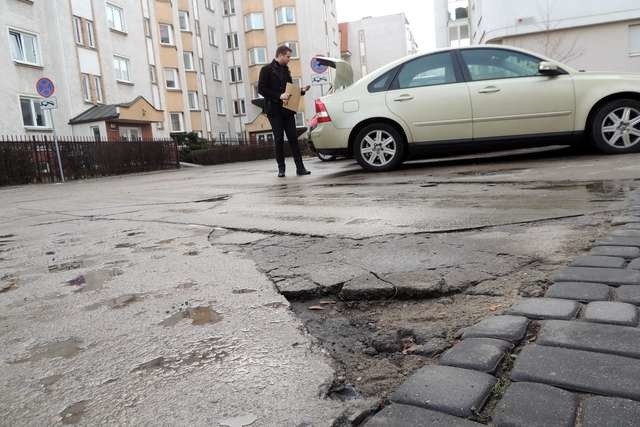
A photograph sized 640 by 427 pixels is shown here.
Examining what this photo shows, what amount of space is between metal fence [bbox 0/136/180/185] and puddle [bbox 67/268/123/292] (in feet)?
46.8

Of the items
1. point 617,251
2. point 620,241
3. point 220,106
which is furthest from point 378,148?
point 220,106

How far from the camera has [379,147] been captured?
7.62 metres

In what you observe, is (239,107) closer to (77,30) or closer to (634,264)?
(77,30)

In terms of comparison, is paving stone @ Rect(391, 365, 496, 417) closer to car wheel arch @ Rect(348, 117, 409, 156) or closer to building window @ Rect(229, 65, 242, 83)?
car wheel arch @ Rect(348, 117, 409, 156)

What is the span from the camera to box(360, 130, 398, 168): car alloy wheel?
754 centimetres

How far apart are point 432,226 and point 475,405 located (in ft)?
7.52

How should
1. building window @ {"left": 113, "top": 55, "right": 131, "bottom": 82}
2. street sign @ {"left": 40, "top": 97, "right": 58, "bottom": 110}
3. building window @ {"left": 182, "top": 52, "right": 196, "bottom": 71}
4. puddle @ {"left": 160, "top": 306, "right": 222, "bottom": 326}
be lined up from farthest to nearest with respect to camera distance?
building window @ {"left": 182, "top": 52, "right": 196, "bottom": 71} < building window @ {"left": 113, "top": 55, "right": 131, "bottom": 82} < street sign @ {"left": 40, "top": 97, "right": 58, "bottom": 110} < puddle @ {"left": 160, "top": 306, "right": 222, "bottom": 326}

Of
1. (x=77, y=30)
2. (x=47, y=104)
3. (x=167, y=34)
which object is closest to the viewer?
(x=47, y=104)

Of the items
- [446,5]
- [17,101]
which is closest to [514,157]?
[17,101]

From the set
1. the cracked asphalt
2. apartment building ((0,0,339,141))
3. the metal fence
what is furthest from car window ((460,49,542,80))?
apartment building ((0,0,339,141))

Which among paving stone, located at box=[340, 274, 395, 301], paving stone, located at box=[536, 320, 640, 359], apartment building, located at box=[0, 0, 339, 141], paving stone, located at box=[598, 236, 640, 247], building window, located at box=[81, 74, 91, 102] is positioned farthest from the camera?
building window, located at box=[81, 74, 91, 102]

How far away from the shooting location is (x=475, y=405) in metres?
1.33

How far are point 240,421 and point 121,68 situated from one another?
3098 cm

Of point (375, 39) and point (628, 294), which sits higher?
point (375, 39)
